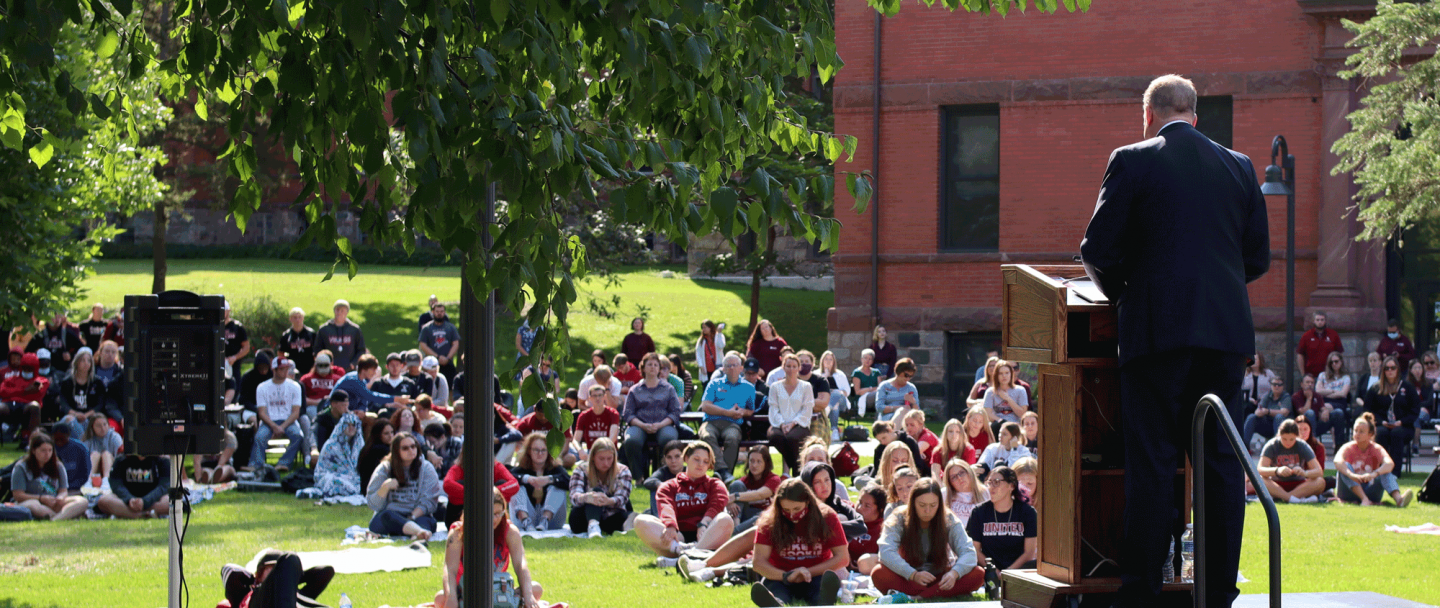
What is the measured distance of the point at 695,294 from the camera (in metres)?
39.8

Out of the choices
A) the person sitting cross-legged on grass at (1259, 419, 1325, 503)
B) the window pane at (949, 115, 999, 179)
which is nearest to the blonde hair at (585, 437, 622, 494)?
the person sitting cross-legged on grass at (1259, 419, 1325, 503)

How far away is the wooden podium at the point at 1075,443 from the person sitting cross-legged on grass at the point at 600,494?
344 inches

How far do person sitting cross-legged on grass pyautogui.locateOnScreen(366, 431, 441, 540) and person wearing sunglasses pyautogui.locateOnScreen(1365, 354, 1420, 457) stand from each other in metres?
12.0

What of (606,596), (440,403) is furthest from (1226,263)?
(440,403)

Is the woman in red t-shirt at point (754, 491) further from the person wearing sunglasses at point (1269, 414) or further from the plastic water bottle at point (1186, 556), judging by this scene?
the person wearing sunglasses at point (1269, 414)

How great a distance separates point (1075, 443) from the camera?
15.9 feet

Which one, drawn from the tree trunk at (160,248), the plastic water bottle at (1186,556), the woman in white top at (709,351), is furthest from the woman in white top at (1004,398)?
the tree trunk at (160,248)

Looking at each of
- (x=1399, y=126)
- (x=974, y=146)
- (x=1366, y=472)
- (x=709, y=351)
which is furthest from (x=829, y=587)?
(x=974, y=146)

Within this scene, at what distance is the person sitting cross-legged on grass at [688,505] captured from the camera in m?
12.1

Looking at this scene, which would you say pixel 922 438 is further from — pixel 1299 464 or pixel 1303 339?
pixel 1303 339

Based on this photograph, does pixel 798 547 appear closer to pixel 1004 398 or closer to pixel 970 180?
pixel 1004 398

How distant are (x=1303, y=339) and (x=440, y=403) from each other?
1268cm

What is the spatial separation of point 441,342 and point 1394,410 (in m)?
12.9

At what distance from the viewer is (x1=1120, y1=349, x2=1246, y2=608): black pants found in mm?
4586
